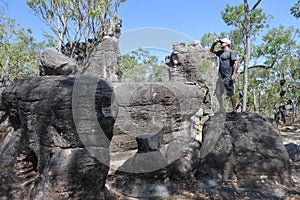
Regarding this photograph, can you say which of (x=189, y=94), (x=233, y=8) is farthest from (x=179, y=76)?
(x=189, y=94)

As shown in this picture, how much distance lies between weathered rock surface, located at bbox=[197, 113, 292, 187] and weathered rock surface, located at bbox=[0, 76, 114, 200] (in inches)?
104

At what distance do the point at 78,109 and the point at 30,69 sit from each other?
57.9 ft

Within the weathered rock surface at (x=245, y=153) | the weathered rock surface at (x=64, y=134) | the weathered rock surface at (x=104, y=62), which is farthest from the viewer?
the weathered rock surface at (x=104, y=62)

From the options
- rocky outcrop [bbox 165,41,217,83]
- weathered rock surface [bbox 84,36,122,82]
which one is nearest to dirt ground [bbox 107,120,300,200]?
weathered rock surface [bbox 84,36,122,82]

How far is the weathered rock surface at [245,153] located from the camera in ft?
15.3

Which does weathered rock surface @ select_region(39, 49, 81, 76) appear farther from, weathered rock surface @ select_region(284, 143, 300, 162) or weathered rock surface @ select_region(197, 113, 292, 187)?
A: weathered rock surface @ select_region(284, 143, 300, 162)

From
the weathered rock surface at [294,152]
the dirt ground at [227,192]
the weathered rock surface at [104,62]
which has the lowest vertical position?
the dirt ground at [227,192]

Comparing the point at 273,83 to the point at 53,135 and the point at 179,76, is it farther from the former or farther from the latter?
the point at 53,135

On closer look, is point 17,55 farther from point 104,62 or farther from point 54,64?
point 54,64

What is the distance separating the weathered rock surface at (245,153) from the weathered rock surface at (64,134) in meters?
2.65

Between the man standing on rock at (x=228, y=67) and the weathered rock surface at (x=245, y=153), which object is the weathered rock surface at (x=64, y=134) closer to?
the weathered rock surface at (x=245, y=153)

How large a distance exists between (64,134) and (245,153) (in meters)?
3.76

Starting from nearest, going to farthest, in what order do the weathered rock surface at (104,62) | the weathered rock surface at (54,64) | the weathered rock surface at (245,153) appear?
the weathered rock surface at (54,64) < the weathered rock surface at (245,153) < the weathered rock surface at (104,62)

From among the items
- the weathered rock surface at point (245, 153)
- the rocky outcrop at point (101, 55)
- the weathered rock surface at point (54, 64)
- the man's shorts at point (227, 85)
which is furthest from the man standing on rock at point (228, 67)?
the rocky outcrop at point (101, 55)
